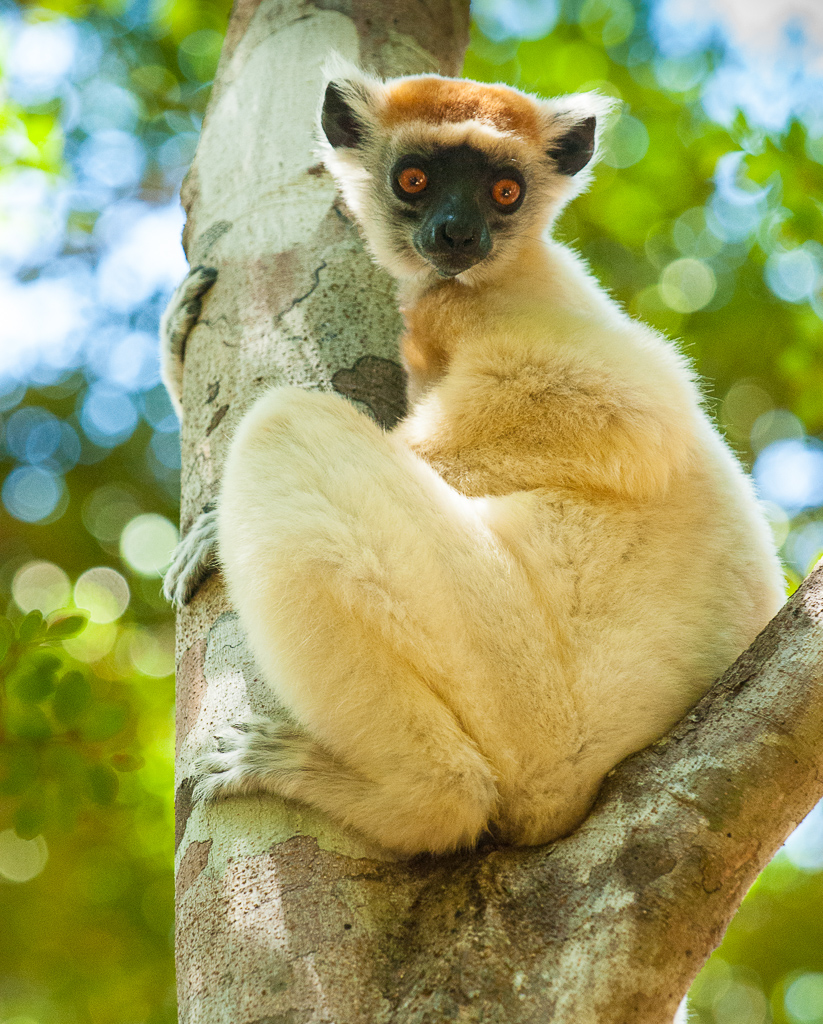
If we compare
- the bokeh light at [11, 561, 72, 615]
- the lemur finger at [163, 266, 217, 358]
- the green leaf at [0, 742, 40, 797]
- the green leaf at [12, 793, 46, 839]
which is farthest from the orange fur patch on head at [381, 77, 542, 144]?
the bokeh light at [11, 561, 72, 615]

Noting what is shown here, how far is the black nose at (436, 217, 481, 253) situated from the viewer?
3607 mm

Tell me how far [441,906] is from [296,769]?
0.53 meters

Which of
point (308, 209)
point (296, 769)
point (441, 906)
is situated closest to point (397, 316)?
point (308, 209)

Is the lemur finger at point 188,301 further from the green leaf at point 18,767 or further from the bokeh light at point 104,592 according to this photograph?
the bokeh light at point 104,592

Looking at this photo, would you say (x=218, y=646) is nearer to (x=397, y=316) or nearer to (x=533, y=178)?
(x=397, y=316)

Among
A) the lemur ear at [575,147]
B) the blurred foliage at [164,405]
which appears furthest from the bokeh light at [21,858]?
the lemur ear at [575,147]

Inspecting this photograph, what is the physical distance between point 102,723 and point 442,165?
8.95 feet

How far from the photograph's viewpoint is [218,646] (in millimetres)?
2689

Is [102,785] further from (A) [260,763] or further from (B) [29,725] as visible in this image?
(A) [260,763]

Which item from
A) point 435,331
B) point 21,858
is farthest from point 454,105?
point 21,858

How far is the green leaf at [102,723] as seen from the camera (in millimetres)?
3055

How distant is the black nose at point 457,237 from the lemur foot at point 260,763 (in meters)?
2.09

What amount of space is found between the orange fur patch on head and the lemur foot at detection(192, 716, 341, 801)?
9.15 ft

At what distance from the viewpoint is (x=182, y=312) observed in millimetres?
3689
